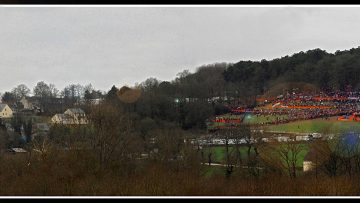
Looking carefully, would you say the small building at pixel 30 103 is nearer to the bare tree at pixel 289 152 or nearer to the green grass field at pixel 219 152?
the green grass field at pixel 219 152

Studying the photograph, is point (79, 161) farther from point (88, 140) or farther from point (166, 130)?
point (166, 130)

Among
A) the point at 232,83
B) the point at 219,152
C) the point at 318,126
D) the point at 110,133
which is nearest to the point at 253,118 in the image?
the point at 219,152

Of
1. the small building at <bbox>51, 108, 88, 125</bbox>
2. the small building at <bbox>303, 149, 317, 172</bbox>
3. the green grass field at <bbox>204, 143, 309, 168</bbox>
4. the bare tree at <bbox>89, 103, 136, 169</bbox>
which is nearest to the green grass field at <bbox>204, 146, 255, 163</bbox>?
the green grass field at <bbox>204, 143, 309, 168</bbox>

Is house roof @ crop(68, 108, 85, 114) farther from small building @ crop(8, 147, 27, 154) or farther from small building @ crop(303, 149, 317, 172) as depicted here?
small building @ crop(303, 149, 317, 172)

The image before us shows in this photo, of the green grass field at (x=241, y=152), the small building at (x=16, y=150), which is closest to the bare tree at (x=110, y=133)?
the small building at (x=16, y=150)
